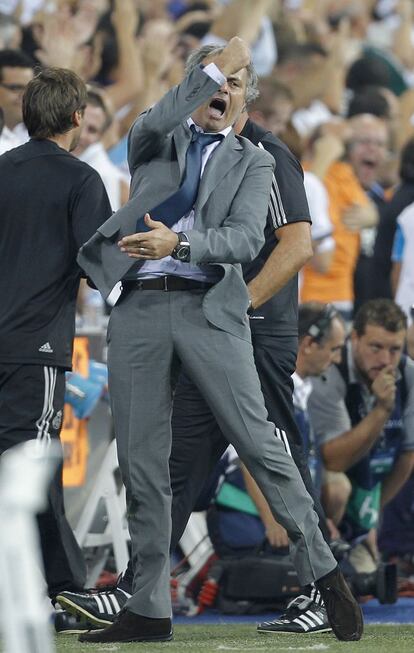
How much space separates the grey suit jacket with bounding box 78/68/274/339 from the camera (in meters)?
4.82

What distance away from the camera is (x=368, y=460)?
750 centimetres

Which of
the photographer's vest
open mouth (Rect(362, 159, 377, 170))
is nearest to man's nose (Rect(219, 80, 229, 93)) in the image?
the photographer's vest

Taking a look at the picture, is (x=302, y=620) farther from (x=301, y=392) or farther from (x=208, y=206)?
(x=301, y=392)

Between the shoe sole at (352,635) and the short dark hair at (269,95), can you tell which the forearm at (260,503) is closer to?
the shoe sole at (352,635)

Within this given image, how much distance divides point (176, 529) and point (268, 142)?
144 cm

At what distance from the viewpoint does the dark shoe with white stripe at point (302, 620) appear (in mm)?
5477

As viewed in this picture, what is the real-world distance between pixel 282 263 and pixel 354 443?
193cm

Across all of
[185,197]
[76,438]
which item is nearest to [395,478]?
[76,438]

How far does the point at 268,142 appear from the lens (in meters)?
5.61

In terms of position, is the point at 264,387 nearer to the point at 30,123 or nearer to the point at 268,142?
the point at 268,142

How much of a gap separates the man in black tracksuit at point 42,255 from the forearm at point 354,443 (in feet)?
6.48

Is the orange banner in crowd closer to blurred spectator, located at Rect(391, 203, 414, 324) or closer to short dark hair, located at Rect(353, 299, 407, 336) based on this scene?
short dark hair, located at Rect(353, 299, 407, 336)

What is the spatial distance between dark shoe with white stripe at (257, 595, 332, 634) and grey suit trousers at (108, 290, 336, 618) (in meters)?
0.48

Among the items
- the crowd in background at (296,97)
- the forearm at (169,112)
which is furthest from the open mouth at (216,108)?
the crowd in background at (296,97)
